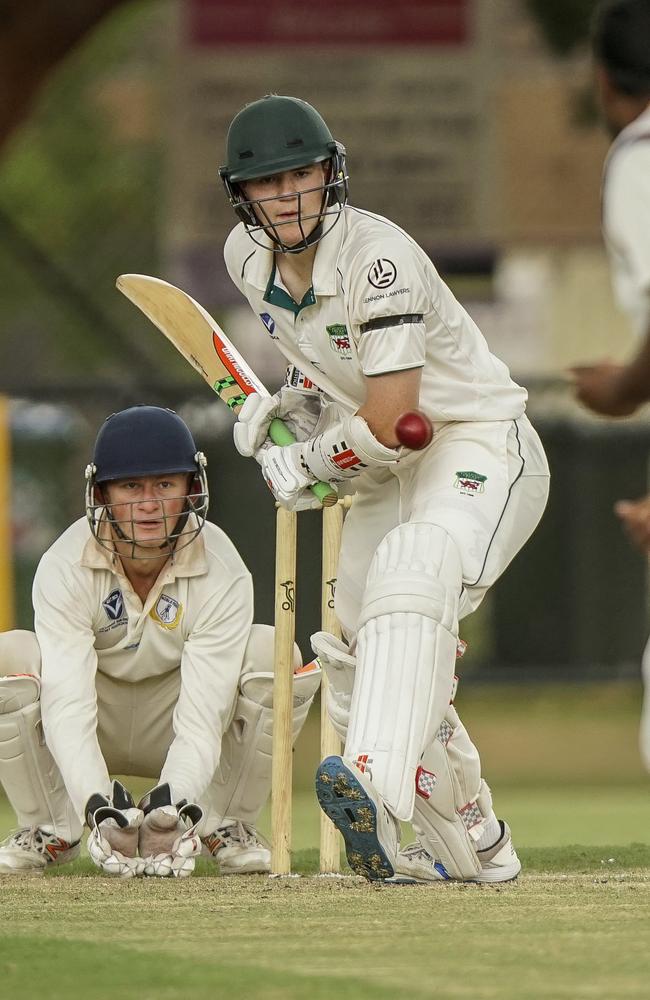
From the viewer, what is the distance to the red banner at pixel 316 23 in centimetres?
1155

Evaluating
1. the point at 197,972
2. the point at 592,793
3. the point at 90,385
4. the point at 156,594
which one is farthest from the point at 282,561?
the point at 90,385

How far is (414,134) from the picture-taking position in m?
11.8

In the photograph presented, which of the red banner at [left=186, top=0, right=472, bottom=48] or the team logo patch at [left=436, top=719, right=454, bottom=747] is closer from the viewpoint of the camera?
the team logo patch at [left=436, top=719, right=454, bottom=747]

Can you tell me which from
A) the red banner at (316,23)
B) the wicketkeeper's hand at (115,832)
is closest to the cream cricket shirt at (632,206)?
the wicketkeeper's hand at (115,832)

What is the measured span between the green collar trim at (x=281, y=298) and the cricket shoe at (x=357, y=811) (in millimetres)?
1030

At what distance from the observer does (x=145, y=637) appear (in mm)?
4676

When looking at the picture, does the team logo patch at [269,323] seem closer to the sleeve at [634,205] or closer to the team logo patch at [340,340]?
the team logo patch at [340,340]

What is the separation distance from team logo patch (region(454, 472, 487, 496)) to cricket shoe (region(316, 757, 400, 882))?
2.16 feet

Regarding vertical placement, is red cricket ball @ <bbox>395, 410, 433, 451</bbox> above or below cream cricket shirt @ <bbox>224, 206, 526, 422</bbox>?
below

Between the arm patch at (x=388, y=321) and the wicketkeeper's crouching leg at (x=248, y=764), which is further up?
the arm patch at (x=388, y=321)

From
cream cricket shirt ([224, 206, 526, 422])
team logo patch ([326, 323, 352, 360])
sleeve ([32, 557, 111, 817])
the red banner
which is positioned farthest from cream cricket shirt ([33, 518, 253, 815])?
the red banner

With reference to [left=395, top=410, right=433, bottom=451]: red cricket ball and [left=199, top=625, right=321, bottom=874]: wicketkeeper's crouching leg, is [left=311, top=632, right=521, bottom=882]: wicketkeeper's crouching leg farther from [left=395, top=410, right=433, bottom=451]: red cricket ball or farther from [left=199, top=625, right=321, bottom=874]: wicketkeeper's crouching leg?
[left=395, top=410, right=433, bottom=451]: red cricket ball

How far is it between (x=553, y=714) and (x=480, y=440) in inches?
238

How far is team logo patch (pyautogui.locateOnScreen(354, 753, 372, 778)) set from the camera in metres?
3.80
